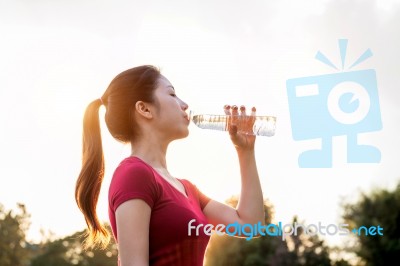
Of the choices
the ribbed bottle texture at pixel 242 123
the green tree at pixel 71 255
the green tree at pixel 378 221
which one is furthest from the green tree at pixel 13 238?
the ribbed bottle texture at pixel 242 123

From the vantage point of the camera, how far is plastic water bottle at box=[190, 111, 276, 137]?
2.61 metres

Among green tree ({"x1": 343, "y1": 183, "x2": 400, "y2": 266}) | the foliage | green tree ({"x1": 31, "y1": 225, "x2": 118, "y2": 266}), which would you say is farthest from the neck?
green tree ({"x1": 31, "y1": 225, "x2": 118, "y2": 266})

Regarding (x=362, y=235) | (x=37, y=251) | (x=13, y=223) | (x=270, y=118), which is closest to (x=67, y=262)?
(x=37, y=251)

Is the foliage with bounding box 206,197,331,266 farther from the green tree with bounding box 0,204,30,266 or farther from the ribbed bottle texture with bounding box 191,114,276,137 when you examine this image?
the ribbed bottle texture with bounding box 191,114,276,137

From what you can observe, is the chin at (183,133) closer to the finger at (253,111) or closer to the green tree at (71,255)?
the finger at (253,111)

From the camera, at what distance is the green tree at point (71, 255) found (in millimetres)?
51700

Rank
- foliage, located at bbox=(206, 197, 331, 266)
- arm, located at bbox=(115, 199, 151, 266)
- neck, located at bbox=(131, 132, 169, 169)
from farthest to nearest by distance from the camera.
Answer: foliage, located at bbox=(206, 197, 331, 266) < neck, located at bbox=(131, 132, 169, 169) < arm, located at bbox=(115, 199, 151, 266)

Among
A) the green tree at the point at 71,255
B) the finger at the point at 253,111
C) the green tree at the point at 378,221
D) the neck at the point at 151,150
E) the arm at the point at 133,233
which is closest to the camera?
the arm at the point at 133,233

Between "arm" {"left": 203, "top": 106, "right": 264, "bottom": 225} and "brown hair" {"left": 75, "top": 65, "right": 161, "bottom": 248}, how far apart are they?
40 centimetres

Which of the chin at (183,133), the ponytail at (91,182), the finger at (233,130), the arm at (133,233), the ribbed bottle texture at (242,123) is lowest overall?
the arm at (133,233)

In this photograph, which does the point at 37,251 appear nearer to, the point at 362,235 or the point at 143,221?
the point at 362,235

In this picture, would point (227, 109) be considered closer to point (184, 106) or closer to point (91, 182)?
point (184, 106)

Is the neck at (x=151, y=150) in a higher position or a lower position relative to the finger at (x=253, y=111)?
lower

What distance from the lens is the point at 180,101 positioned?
97.3 inches
